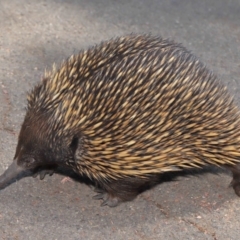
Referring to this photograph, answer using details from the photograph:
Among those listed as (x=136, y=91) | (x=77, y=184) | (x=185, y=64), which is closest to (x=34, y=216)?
(x=77, y=184)

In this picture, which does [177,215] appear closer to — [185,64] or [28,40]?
[185,64]

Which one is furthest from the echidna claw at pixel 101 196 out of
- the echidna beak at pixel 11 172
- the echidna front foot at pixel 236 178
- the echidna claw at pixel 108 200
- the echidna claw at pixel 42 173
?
the echidna front foot at pixel 236 178

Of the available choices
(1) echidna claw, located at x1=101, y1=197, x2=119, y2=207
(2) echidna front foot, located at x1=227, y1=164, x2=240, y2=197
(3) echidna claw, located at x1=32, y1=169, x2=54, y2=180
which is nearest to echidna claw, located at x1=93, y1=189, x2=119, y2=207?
(1) echidna claw, located at x1=101, y1=197, x2=119, y2=207

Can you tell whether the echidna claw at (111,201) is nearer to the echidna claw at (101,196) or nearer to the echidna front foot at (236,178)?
the echidna claw at (101,196)

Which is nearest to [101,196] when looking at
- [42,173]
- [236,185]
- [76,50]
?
[42,173]

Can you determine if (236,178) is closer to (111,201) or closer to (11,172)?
(111,201)
